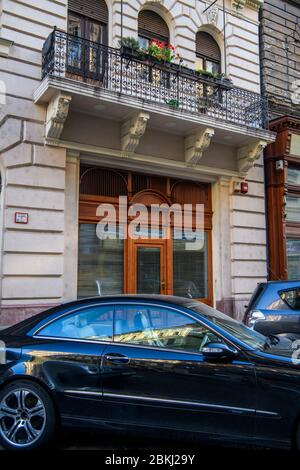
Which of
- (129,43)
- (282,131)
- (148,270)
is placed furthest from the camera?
(282,131)

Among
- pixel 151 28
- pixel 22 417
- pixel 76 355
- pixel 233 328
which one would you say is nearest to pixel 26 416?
pixel 22 417

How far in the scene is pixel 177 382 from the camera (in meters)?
3.91

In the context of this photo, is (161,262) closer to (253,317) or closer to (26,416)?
(253,317)

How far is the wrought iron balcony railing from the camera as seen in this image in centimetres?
931

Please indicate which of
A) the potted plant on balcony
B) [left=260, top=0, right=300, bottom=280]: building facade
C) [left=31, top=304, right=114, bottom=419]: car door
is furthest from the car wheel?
[left=260, top=0, right=300, bottom=280]: building facade

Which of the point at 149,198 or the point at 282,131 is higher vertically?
the point at 282,131

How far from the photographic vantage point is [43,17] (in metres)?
9.83

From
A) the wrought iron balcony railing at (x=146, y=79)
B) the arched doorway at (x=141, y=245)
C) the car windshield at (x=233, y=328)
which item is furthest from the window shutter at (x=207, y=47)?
the car windshield at (x=233, y=328)

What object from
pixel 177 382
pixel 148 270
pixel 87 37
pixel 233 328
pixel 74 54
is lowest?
pixel 177 382

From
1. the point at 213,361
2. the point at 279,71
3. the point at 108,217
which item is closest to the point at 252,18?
the point at 279,71

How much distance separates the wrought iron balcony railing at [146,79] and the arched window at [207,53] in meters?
1.45

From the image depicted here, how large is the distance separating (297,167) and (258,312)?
770 centimetres

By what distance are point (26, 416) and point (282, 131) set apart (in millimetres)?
10879

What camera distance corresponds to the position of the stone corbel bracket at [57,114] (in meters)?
8.90
